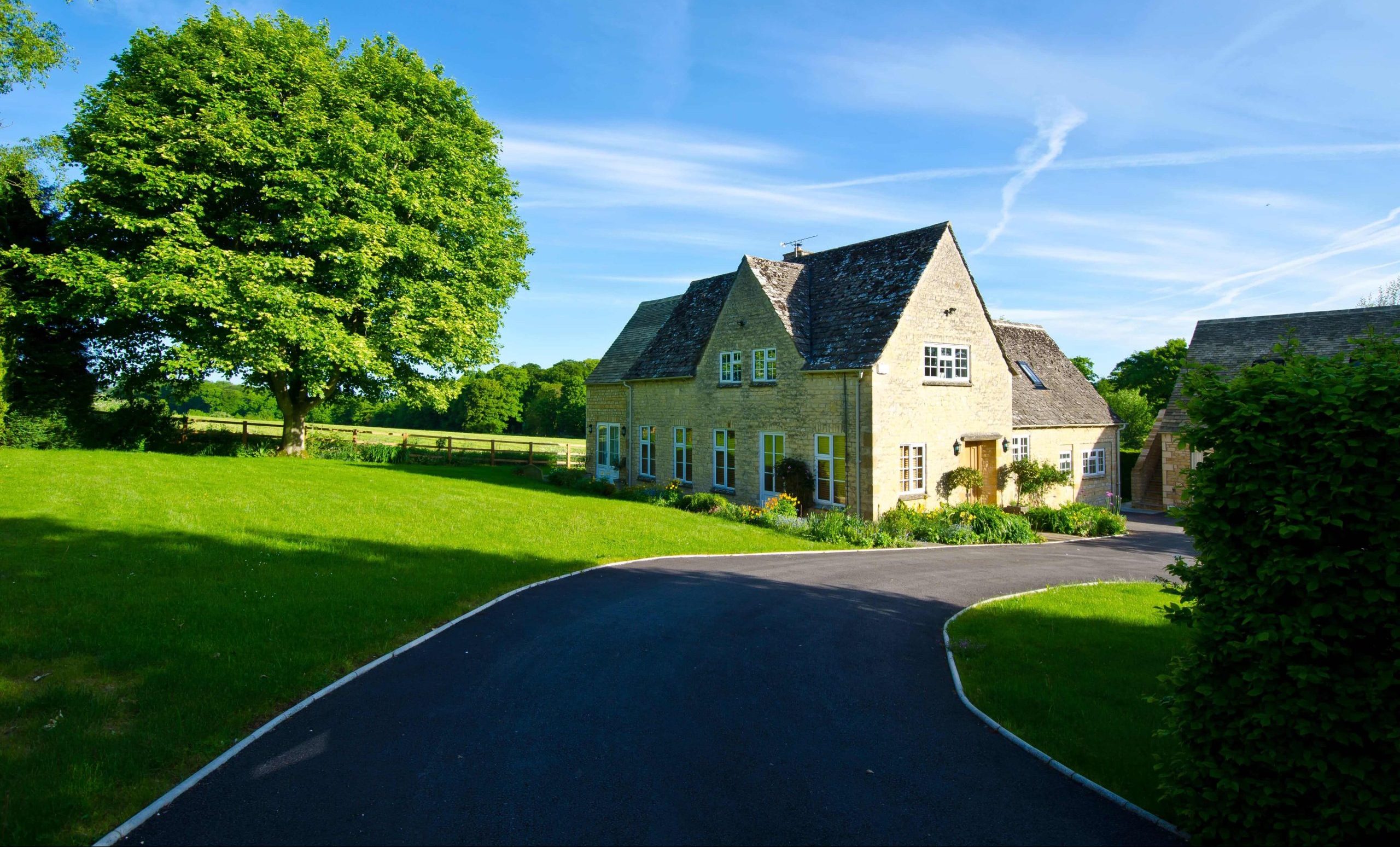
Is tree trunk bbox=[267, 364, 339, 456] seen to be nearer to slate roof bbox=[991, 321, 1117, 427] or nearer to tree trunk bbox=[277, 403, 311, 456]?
tree trunk bbox=[277, 403, 311, 456]

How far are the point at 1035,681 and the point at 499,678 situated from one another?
6039 mm

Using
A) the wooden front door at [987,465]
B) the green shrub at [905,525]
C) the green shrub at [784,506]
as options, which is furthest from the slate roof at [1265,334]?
the green shrub at [784,506]

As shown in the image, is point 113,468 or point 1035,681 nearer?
point 1035,681

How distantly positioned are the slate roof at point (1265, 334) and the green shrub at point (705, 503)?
18381 millimetres

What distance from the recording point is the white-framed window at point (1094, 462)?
3042 cm

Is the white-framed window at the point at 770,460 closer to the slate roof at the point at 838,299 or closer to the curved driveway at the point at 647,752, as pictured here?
the slate roof at the point at 838,299

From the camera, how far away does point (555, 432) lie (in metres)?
84.3

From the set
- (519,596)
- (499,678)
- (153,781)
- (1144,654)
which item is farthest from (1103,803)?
(519,596)

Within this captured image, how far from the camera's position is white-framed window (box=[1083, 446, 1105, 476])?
3042cm

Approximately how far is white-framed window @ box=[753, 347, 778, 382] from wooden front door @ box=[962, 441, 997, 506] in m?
7.38

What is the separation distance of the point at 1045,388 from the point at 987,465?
737 cm

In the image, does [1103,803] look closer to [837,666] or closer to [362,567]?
[837,666]

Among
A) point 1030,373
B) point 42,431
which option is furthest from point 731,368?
point 42,431

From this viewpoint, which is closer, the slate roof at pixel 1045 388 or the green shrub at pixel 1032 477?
the green shrub at pixel 1032 477
